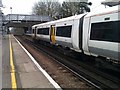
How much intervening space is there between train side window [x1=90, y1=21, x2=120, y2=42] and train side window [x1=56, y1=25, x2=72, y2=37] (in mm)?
5550

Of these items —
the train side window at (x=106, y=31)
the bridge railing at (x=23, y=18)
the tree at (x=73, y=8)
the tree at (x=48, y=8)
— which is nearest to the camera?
the train side window at (x=106, y=31)

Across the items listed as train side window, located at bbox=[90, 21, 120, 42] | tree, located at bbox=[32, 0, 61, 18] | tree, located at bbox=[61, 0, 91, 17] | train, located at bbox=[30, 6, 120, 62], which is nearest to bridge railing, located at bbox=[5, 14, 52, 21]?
tree, located at bbox=[61, 0, 91, 17]

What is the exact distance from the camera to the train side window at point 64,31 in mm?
20767

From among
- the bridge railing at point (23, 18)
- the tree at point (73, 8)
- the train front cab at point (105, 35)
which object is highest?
the tree at point (73, 8)

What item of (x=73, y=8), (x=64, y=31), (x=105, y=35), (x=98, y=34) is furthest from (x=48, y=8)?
(x=105, y=35)

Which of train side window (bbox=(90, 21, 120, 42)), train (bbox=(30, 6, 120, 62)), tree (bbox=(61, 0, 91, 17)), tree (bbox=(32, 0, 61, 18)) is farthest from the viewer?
tree (bbox=(32, 0, 61, 18))

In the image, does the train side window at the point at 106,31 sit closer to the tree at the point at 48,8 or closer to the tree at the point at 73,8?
the tree at the point at 73,8

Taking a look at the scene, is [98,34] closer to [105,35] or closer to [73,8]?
[105,35]

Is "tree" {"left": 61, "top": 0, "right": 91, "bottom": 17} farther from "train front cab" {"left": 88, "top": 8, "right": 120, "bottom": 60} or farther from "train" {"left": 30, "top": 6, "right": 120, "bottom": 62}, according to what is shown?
"train front cab" {"left": 88, "top": 8, "right": 120, "bottom": 60}

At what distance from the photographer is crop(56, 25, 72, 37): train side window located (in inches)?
818

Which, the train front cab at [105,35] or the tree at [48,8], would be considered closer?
the train front cab at [105,35]

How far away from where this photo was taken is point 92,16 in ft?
49.8

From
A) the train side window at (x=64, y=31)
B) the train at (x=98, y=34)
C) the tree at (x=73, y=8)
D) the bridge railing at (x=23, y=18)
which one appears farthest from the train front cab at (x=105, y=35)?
the bridge railing at (x=23, y=18)

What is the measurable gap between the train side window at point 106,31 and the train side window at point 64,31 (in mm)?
5550
